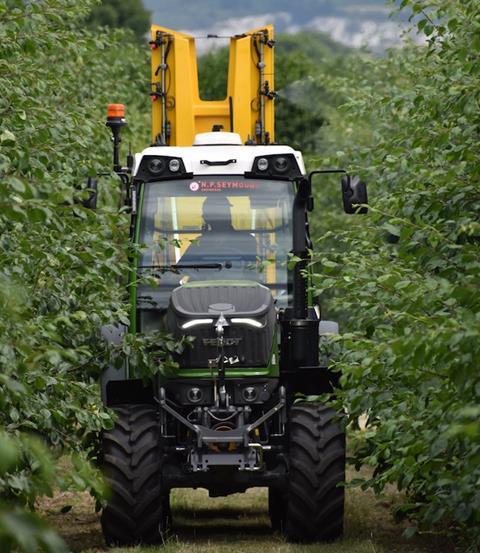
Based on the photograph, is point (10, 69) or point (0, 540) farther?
point (10, 69)

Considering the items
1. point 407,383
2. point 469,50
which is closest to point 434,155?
point 469,50

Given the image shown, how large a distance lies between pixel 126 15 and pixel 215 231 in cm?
8090

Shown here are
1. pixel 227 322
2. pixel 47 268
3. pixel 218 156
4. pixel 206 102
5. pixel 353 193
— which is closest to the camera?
pixel 47 268

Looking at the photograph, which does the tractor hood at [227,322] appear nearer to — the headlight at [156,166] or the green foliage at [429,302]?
the green foliage at [429,302]

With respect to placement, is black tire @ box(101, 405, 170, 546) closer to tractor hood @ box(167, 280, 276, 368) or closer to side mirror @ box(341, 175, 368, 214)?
tractor hood @ box(167, 280, 276, 368)

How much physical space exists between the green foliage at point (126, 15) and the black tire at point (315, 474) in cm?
7524

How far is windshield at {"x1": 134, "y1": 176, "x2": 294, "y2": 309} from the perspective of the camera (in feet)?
36.4

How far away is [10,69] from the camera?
931 centimetres

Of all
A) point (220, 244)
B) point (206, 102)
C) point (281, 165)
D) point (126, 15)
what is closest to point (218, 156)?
point (281, 165)

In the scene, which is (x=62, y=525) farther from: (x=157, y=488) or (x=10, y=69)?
(x=10, y=69)

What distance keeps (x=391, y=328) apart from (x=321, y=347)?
258 centimetres

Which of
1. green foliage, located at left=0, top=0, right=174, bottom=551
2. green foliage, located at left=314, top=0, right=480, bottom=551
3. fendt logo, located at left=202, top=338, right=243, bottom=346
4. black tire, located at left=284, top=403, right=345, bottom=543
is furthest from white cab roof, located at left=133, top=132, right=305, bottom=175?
black tire, located at left=284, top=403, right=345, bottom=543

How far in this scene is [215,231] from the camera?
11.2 meters

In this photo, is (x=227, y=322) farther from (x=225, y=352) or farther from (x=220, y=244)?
(x=220, y=244)
